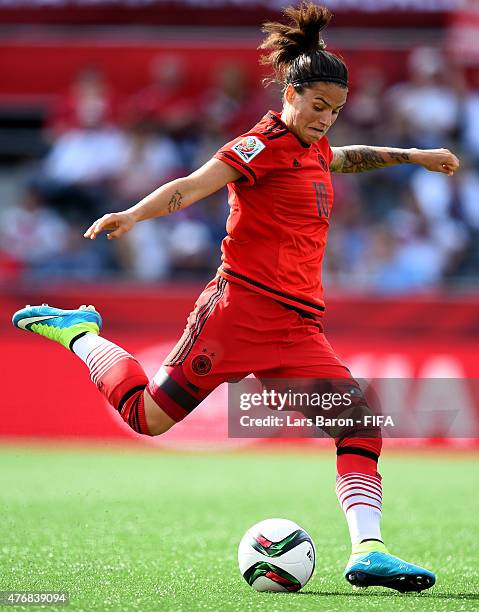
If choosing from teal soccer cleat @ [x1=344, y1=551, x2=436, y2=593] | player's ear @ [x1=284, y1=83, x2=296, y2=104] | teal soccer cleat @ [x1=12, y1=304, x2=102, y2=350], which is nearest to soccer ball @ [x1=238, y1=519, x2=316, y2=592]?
teal soccer cleat @ [x1=344, y1=551, x2=436, y2=593]

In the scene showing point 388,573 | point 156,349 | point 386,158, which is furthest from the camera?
point 156,349

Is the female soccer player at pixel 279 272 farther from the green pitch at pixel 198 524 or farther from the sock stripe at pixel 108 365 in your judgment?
the green pitch at pixel 198 524

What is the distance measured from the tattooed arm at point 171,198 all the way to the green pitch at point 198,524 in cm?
140

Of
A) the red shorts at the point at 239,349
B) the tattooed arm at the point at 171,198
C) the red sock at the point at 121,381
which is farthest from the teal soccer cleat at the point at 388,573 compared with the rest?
the tattooed arm at the point at 171,198

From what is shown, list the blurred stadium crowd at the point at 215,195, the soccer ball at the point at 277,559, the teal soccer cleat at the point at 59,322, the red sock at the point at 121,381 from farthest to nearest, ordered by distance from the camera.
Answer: the blurred stadium crowd at the point at 215,195 → the teal soccer cleat at the point at 59,322 → the red sock at the point at 121,381 → the soccer ball at the point at 277,559

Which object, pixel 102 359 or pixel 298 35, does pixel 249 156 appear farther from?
pixel 102 359

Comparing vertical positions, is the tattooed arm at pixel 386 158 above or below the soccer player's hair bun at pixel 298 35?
below

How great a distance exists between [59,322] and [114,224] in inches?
49.1

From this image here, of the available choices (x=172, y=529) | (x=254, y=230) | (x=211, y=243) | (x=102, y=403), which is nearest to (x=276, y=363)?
(x=254, y=230)

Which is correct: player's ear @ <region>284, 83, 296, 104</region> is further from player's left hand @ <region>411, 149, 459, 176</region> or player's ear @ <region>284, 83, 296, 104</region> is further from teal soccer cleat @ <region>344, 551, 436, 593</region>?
teal soccer cleat @ <region>344, 551, 436, 593</region>

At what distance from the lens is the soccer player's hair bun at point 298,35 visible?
4.85 m

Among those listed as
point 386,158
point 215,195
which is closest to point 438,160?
point 386,158

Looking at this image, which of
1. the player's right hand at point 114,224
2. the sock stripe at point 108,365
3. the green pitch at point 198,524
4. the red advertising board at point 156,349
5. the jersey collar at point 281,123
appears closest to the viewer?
the player's right hand at point 114,224

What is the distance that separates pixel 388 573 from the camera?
4453 mm
